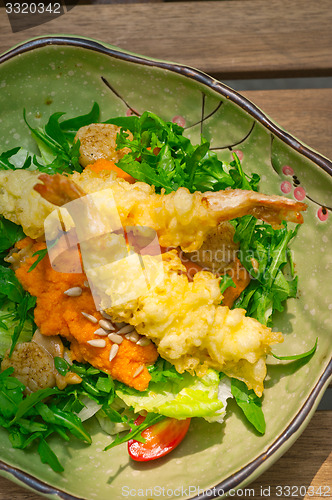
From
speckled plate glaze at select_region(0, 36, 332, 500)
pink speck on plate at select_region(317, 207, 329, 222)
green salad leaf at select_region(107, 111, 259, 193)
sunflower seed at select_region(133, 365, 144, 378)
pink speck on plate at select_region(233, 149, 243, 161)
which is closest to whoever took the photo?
speckled plate glaze at select_region(0, 36, 332, 500)

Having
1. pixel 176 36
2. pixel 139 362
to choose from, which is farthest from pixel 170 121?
pixel 139 362

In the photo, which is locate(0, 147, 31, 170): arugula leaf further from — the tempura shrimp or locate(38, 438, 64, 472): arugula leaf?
locate(38, 438, 64, 472): arugula leaf

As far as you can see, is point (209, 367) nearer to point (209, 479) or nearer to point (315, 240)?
point (209, 479)

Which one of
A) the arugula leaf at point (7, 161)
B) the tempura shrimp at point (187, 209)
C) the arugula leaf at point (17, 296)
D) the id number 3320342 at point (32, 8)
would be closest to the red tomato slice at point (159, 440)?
the arugula leaf at point (17, 296)

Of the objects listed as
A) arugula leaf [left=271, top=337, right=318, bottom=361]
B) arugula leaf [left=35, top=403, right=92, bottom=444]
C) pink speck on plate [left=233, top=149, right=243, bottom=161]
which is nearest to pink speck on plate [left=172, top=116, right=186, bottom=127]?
pink speck on plate [left=233, top=149, right=243, bottom=161]

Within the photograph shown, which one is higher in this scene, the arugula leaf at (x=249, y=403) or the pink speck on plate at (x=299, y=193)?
the pink speck on plate at (x=299, y=193)

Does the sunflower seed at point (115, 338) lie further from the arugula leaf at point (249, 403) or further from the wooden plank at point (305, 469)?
the wooden plank at point (305, 469)

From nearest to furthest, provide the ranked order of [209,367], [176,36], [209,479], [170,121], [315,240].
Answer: [209,479] < [209,367] < [315,240] < [170,121] < [176,36]
